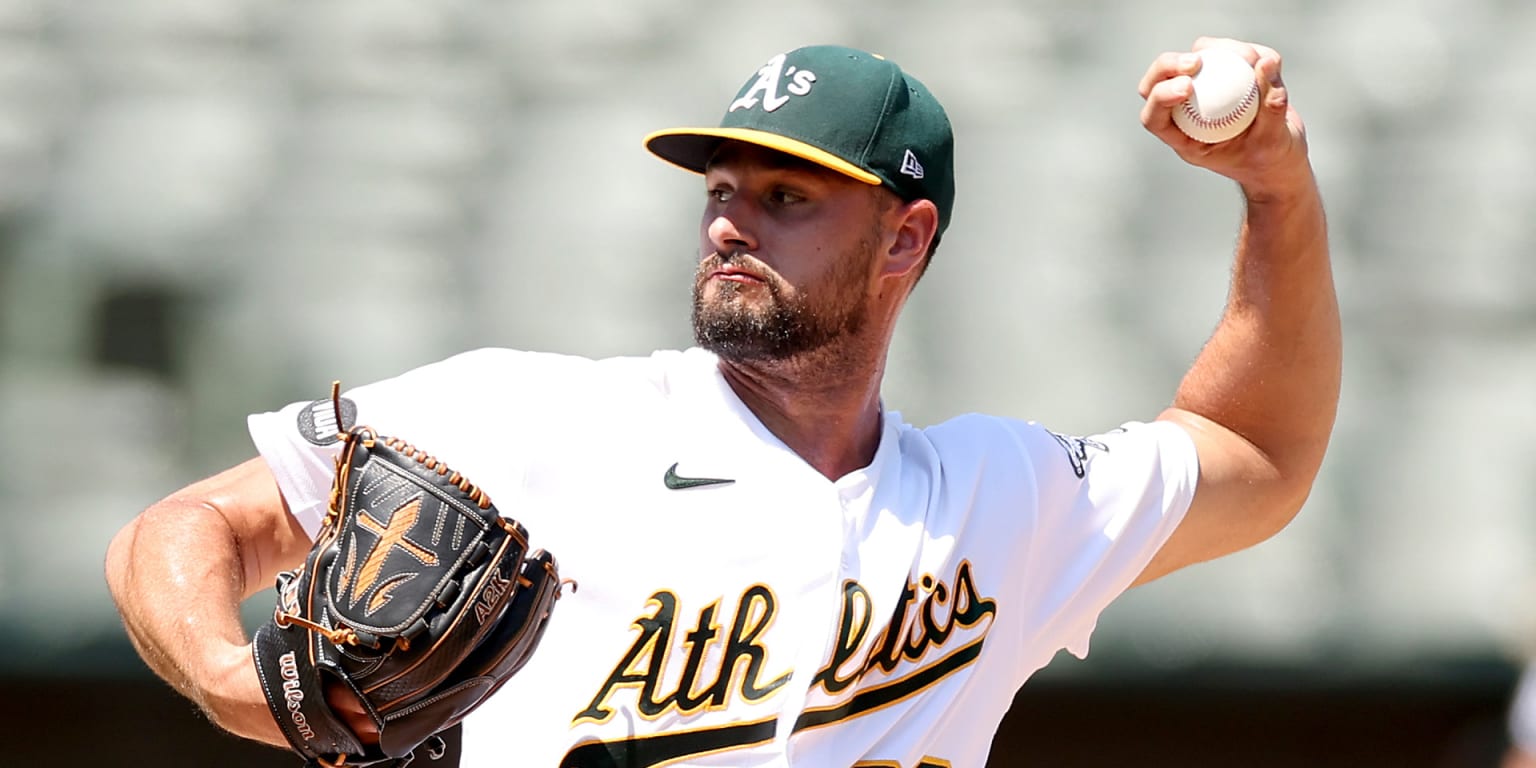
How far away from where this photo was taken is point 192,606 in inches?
70.4

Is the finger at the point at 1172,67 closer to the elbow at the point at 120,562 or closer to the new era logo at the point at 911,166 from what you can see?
the new era logo at the point at 911,166

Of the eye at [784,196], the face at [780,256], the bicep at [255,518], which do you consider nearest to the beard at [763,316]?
the face at [780,256]

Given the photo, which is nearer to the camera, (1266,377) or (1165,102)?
(1165,102)

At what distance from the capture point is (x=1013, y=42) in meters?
5.31

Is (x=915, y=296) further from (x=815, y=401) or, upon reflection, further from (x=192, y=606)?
(x=192, y=606)

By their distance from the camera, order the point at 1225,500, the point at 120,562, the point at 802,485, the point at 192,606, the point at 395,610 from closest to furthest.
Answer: the point at 395,610 → the point at 192,606 → the point at 120,562 → the point at 802,485 → the point at 1225,500

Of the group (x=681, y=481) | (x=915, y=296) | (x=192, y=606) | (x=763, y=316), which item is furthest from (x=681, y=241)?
(x=192, y=606)

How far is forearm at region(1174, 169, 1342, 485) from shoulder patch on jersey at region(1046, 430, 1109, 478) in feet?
0.83

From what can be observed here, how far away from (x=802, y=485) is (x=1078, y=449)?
50cm

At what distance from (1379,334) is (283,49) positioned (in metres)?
3.24

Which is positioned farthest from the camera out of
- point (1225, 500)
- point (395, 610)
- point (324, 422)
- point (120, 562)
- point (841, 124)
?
point (1225, 500)

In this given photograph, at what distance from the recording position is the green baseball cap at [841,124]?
229 cm

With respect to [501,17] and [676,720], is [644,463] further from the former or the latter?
[501,17]

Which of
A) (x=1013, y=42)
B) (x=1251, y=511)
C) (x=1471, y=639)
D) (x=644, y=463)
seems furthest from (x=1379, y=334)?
(x=644, y=463)
